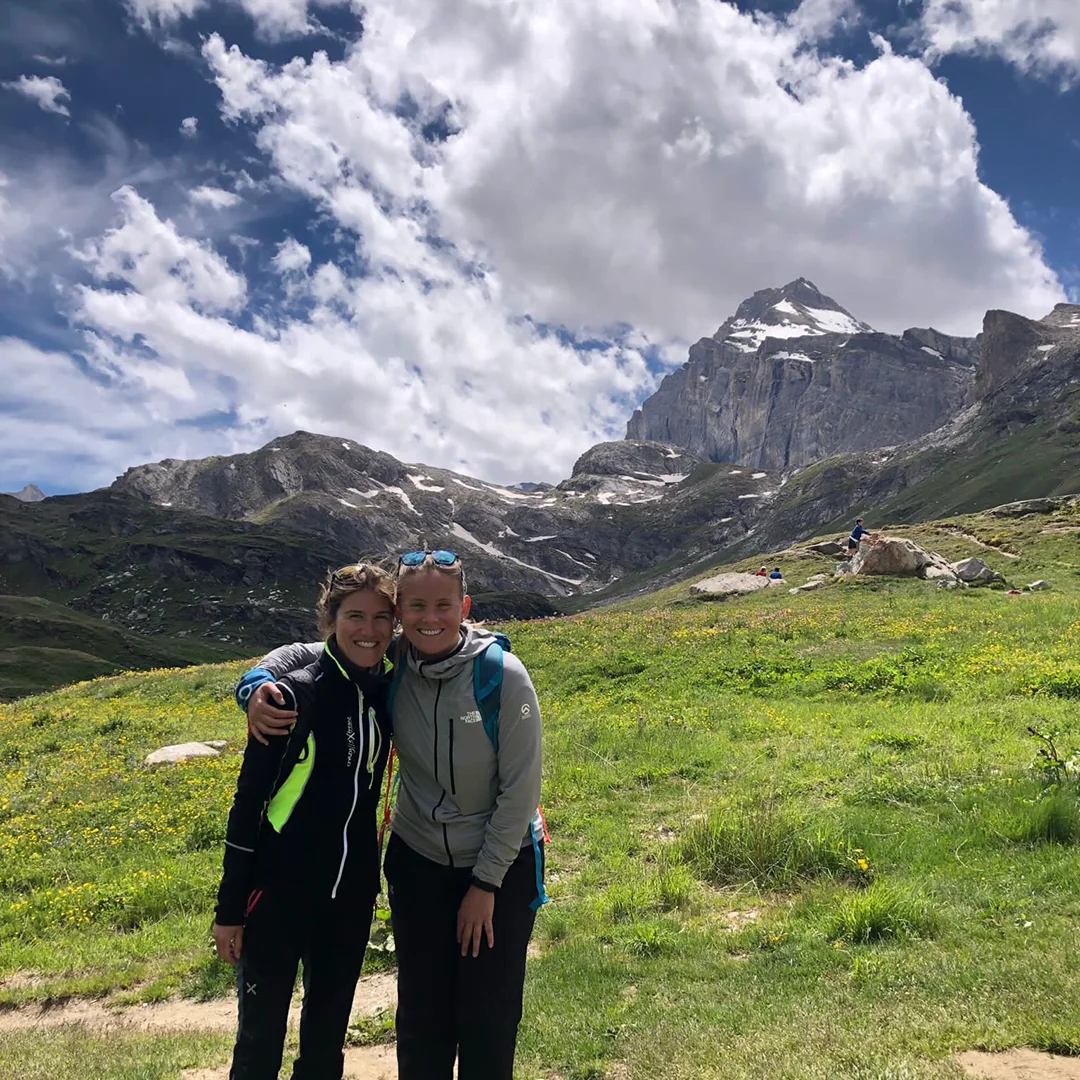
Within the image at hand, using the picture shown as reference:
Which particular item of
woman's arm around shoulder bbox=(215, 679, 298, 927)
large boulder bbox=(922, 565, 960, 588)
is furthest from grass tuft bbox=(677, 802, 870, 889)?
large boulder bbox=(922, 565, 960, 588)


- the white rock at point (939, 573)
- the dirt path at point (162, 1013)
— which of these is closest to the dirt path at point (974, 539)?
the white rock at point (939, 573)

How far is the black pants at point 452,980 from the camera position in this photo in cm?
466

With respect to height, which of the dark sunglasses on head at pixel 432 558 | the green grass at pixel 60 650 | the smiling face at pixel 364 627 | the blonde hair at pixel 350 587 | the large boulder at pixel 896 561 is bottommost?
the green grass at pixel 60 650

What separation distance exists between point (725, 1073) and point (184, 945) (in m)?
8.13

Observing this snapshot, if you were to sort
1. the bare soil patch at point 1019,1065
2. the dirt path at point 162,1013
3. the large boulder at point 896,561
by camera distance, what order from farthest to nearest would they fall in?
the large boulder at point 896,561
the dirt path at point 162,1013
the bare soil patch at point 1019,1065

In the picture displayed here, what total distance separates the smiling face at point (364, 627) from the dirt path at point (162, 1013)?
17.5 feet

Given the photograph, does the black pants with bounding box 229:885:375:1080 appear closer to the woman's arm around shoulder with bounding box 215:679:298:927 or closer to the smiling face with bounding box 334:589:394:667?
the woman's arm around shoulder with bounding box 215:679:298:927

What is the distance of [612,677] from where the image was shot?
24.1 m

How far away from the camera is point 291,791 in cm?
484

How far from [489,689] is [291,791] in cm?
152

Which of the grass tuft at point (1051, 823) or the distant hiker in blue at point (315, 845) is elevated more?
the distant hiker in blue at point (315, 845)

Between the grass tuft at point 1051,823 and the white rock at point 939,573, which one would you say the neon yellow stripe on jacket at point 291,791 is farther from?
the white rock at point 939,573

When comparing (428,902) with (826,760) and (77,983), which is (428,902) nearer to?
(77,983)

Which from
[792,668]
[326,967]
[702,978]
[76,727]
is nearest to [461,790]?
[326,967]
